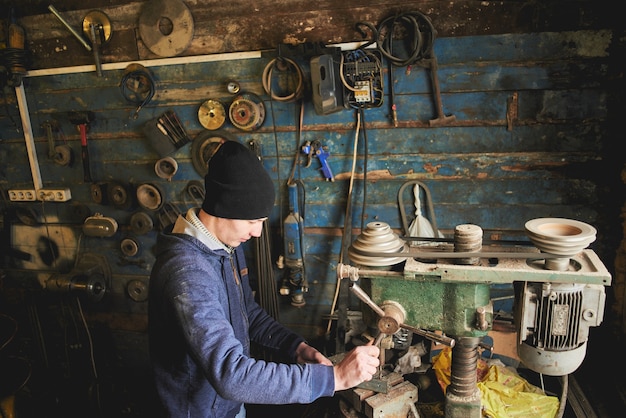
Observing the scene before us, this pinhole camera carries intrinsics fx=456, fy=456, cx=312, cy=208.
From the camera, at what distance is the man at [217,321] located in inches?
54.4

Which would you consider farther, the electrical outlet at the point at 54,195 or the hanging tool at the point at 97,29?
the electrical outlet at the point at 54,195

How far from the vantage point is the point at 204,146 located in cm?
277

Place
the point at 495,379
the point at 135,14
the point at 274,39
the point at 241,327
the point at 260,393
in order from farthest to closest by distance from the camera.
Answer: the point at 135,14, the point at 274,39, the point at 495,379, the point at 241,327, the point at 260,393

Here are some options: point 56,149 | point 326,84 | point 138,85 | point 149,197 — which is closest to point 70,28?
point 138,85

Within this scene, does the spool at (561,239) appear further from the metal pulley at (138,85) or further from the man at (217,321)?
the metal pulley at (138,85)

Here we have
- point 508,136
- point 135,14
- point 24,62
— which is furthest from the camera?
point 24,62

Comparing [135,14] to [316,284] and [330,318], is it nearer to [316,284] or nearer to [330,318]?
[316,284]

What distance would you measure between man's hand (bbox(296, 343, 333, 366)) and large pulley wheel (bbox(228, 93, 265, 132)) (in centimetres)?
136

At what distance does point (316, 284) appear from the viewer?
9.44 ft

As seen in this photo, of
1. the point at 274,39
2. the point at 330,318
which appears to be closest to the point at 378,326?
the point at 330,318

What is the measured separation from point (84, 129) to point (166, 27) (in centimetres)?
Result: 87

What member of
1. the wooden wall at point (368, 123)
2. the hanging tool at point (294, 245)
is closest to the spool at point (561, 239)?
the wooden wall at point (368, 123)

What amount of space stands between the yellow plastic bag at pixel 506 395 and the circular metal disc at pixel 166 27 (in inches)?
90.4

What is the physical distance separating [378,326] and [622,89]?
5.87 feet
